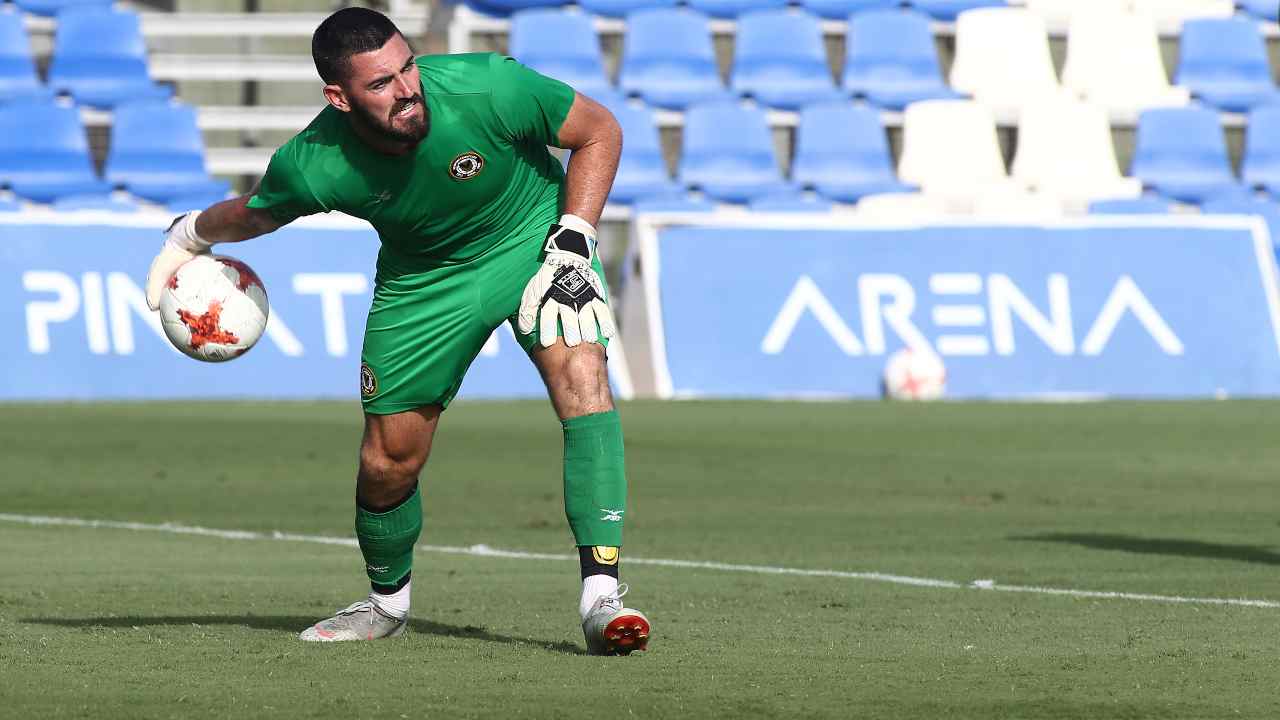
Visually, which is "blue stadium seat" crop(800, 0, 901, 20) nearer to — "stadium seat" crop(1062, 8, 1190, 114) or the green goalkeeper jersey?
"stadium seat" crop(1062, 8, 1190, 114)

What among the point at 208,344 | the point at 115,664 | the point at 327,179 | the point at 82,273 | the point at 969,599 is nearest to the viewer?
the point at 115,664

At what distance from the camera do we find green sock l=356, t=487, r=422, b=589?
6102mm

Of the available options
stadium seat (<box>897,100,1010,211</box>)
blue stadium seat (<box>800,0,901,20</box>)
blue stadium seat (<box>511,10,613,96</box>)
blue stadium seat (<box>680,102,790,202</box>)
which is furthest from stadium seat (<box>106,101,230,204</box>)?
stadium seat (<box>897,100,1010,211</box>)

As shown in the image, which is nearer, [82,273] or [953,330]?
[82,273]

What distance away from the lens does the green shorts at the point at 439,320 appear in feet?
19.2

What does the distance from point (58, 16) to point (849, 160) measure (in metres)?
9.10

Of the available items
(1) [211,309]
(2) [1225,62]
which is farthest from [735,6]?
(1) [211,309]

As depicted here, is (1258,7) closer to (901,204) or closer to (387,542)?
(901,204)

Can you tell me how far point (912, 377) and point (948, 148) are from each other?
610cm

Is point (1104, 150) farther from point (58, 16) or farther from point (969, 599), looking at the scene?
point (969, 599)

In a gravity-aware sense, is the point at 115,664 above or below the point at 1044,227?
above

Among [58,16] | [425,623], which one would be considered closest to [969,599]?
[425,623]

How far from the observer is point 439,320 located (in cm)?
587

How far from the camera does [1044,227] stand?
1966 centimetres
